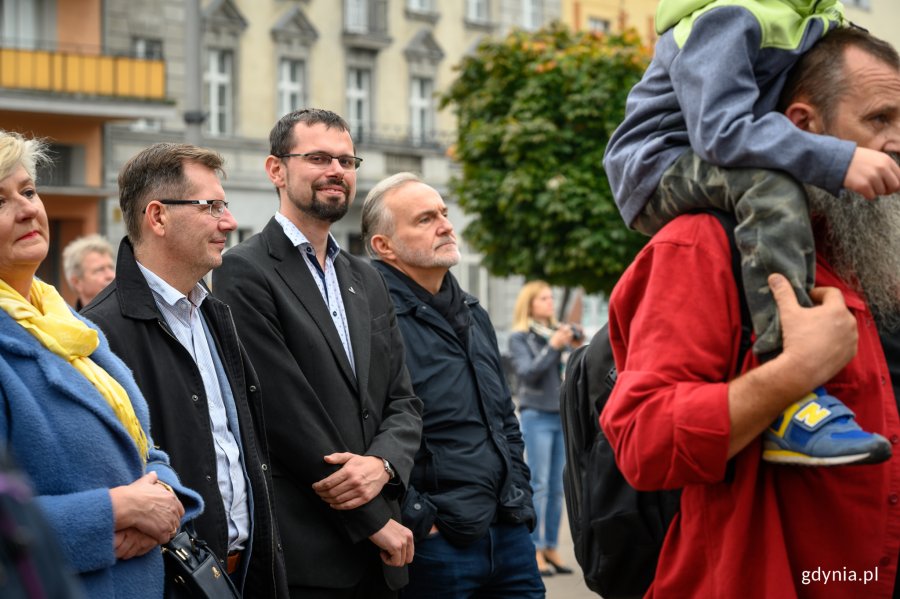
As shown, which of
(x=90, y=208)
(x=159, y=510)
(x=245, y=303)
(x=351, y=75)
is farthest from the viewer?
(x=351, y=75)

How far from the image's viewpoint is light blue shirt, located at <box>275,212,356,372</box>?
445 cm

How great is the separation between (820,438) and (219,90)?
95.3ft

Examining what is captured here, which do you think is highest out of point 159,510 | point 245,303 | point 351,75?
point 351,75

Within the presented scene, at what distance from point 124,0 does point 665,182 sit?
89.0 ft

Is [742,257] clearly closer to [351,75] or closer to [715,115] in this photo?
[715,115]

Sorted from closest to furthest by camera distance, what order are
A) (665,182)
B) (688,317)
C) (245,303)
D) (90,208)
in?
(688,317) < (665,182) < (245,303) < (90,208)

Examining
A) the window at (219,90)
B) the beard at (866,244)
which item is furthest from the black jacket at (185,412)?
the window at (219,90)

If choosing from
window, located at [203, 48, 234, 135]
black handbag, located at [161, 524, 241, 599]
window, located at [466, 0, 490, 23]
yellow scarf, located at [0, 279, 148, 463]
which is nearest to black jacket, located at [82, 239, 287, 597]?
black handbag, located at [161, 524, 241, 599]

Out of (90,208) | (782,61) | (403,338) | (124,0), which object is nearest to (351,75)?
(124,0)

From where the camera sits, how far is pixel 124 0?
27.9m

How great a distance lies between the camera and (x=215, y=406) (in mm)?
3822

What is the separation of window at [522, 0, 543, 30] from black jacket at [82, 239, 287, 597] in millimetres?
34254

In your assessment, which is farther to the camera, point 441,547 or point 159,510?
point 441,547

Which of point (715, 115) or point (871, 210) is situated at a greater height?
point (715, 115)
